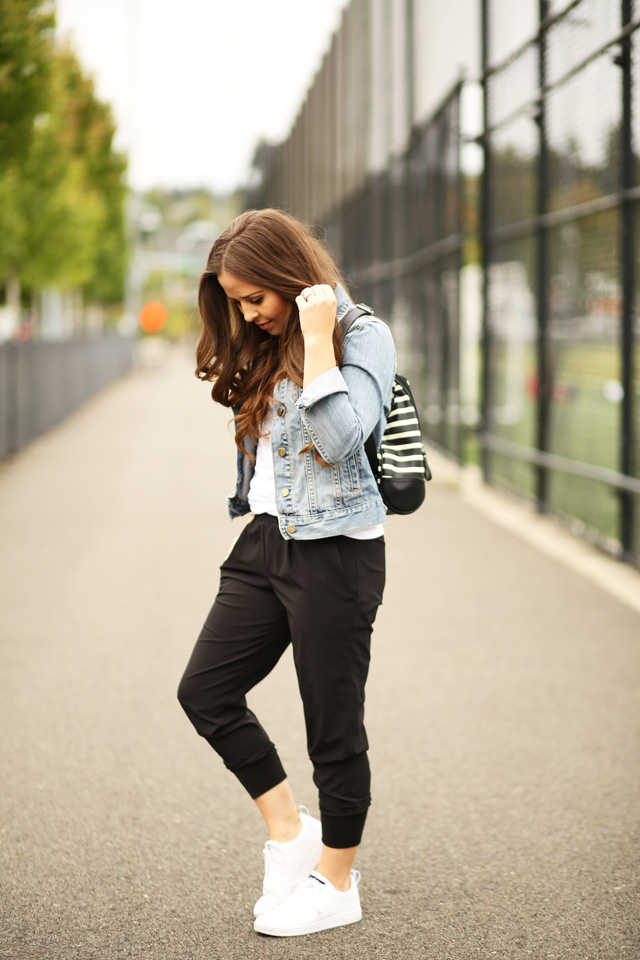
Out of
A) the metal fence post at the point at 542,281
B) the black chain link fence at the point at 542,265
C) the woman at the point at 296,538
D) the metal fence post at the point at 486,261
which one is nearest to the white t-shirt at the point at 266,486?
the woman at the point at 296,538

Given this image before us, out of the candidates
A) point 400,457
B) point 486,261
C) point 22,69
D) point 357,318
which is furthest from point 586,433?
point 22,69

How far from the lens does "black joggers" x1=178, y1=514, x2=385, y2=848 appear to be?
278 cm

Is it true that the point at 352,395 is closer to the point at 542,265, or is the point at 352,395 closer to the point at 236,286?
the point at 236,286

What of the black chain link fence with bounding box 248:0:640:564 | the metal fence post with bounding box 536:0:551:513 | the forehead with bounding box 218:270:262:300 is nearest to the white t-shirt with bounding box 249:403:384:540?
the forehead with bounding box 218:270:262:300

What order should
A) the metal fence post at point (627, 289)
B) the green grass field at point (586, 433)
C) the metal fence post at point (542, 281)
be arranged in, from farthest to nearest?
1. the metal fence post at point (542, 281)
2. the green grass field at point (586, 433)
3. the metal fence post at point (627, 289)

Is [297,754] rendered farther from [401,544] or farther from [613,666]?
[401,544]

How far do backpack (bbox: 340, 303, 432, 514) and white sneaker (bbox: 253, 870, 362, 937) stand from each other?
0.93m

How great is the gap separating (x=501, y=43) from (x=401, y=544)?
491 cm

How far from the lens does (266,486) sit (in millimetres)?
2859

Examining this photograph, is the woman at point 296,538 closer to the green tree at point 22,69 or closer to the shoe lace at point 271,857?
the shoe lace at point 271,857

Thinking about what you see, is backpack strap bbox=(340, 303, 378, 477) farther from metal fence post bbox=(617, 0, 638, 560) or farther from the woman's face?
metal fence post bbox=(617, 0, 638, 560)

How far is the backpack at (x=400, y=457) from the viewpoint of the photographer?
280cm

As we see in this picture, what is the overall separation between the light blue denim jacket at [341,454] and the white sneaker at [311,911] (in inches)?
34.6

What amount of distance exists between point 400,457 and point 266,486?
0.32m
